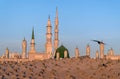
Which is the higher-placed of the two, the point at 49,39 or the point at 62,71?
the point at 49,39

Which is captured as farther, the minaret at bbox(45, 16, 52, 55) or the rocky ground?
the minaret at bbox(45, 16, 52, 55)

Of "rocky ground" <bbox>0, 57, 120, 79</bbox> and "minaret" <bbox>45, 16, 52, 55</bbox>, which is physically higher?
"minaret" <bbox>45, 16, 52, 55</bbox>

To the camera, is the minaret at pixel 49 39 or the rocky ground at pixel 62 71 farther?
the minaret at pixel 49 39

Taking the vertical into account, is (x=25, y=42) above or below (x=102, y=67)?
above

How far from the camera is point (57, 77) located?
8.20 metres

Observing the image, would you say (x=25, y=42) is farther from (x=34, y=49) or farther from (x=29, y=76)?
(x=29, y=76)

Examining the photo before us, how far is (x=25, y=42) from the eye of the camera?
3603 centimetres

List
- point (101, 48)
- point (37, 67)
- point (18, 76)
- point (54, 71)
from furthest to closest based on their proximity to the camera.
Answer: point (101, 48)
point (37, 67)
point (54, 71)
point (18, 76)

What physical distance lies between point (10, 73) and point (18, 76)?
1.34 ft

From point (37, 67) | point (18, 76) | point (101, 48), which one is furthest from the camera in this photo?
point (101, 48)

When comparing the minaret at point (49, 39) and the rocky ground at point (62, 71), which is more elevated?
the minaret at point (49, 39)

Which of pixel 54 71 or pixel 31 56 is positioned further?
pixel 31 56

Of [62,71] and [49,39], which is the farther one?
[49,39]

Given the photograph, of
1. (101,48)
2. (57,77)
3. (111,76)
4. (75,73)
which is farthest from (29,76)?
(101,48)
